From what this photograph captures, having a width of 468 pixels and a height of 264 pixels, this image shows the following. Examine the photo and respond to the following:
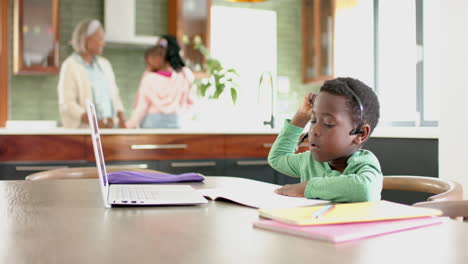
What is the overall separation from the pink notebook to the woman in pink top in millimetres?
3251

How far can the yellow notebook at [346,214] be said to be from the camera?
2.56 ft

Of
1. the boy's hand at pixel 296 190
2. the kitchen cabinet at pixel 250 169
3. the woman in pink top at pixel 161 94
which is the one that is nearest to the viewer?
the boy's hand at pixel 296 190

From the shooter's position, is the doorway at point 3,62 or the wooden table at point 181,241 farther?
the doorway at point 3,62

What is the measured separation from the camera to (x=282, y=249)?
2.21 feet

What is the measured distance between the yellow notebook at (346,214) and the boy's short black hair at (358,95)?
42 centimetres

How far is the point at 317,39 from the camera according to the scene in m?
5.58

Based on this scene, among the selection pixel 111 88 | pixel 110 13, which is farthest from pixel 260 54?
pixel 111 88

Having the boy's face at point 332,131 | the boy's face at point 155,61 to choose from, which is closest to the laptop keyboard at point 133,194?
the boy's face at point 332,131

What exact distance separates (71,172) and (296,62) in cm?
482

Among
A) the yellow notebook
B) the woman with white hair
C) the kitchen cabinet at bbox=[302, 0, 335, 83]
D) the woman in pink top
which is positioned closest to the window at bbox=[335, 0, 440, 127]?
the kitchen cabinet at bbox=[302, 0, 335, 83]

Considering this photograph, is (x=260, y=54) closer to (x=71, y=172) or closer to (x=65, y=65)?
(x=65, y=65)

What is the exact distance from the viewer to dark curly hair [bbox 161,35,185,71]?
4.13 metres

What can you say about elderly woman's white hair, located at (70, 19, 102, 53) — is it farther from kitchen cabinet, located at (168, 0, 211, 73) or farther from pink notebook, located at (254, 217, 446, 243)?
pink notebook, located at (254, 217, 446, 243)

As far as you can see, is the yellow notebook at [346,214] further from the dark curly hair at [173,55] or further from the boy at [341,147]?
the dark curly hair at [173,55]
